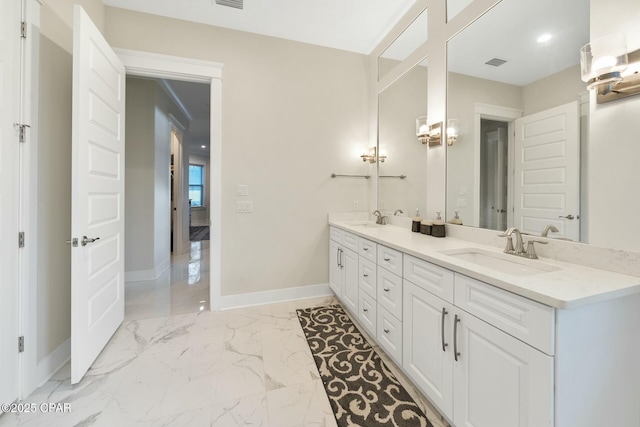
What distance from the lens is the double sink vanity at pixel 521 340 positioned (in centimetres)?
85

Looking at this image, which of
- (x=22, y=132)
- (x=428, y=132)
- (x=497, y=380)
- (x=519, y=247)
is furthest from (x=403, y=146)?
(x=22, y=132)

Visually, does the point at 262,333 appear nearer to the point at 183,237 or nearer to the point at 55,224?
the point at 55,224

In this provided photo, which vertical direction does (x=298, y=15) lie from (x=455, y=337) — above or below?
above

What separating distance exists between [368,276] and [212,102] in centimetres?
229

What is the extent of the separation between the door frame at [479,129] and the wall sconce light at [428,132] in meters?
0.28

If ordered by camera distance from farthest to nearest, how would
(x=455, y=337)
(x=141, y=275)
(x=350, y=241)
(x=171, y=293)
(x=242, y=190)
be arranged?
(x=141, y=275)
(x=171, y=293)
(x=242, y=190)
(x=350, y=241)
(x=455, y=337)

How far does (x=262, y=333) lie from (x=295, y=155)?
73.3 inches

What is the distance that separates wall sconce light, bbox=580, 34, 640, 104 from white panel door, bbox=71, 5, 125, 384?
107 inches

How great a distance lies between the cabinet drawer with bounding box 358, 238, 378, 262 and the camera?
1972 millimetres

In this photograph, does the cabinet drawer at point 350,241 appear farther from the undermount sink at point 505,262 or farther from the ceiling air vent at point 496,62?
the ceiling air vent at point 496,62

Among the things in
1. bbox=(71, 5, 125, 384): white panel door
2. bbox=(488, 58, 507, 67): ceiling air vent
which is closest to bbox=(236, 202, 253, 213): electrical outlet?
bbox=(71, 5, 125, 384): white panel door

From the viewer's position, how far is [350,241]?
2.44 m

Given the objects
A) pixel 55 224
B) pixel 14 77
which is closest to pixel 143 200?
pixel 55 224

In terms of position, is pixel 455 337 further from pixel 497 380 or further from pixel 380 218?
pixel 380 218
